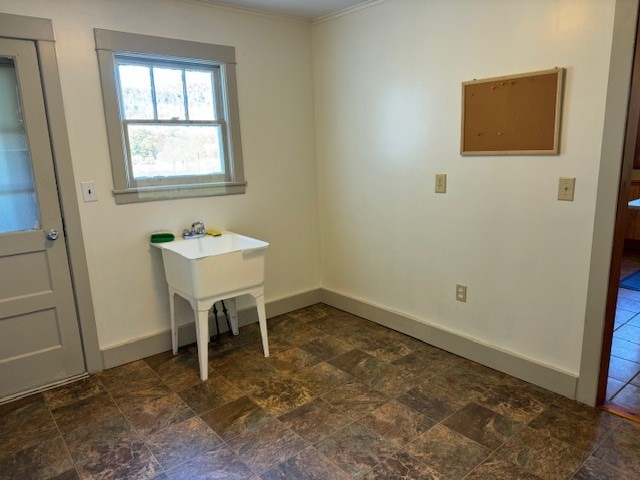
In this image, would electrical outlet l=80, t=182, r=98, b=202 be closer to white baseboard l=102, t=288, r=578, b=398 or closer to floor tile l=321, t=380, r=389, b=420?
white baseboard l=102, t=288, r=578, b=398

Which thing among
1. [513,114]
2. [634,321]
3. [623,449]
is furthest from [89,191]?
[634,321]

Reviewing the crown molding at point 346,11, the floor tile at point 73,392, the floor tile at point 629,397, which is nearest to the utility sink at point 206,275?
the floor tile at point 73,392

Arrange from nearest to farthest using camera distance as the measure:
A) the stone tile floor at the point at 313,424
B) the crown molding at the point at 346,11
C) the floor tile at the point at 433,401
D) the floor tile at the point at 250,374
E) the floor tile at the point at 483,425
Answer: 1. the stone tile floor at the point at 313,424
2. the floor tile at the point at 483,425
3. the floor tile at the point at 433,401
4. the floor tile at the point at 250,374
5. the crown molding at the point at 346,11

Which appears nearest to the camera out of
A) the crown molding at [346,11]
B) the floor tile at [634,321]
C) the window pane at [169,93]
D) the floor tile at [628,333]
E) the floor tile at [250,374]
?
the floor tile at [250,374]

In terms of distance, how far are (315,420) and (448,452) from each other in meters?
0.64

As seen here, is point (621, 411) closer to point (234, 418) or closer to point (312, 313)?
point (234, 418)

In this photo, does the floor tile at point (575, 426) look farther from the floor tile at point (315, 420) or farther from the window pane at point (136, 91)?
the window pane at point (136, 91)

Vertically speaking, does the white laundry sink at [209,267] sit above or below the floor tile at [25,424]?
above

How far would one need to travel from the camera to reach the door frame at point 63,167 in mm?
2262

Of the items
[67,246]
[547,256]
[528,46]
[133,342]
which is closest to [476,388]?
[547,256]

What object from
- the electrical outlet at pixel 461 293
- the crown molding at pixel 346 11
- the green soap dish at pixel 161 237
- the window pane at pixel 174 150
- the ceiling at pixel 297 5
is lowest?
the electrical outlet at pixel 461 293

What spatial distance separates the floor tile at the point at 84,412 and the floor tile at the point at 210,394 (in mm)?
367

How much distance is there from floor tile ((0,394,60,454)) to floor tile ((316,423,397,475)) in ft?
4.37

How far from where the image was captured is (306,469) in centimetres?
185
